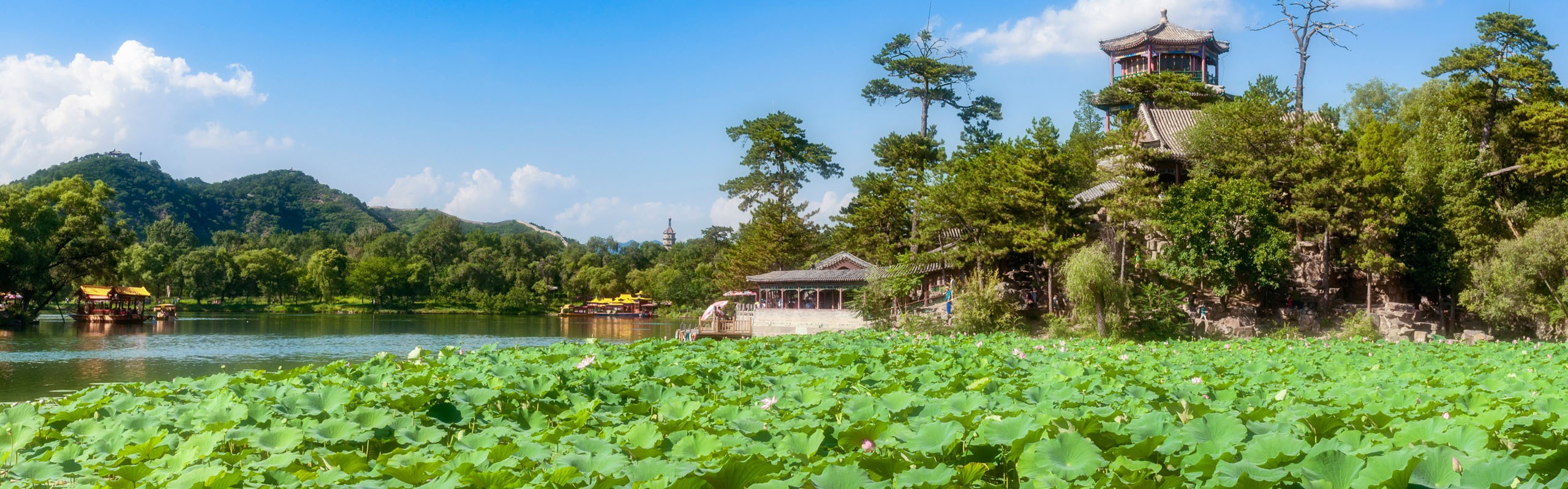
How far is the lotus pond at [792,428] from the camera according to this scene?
2359mm

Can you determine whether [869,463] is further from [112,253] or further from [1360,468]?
[112,253]

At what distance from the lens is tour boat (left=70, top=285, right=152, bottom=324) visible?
3462 cm

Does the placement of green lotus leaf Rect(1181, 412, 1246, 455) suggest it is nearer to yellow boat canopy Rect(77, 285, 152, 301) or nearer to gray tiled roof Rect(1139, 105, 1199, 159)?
gray tiled roof Rect(1139, 105, 1199, 159)

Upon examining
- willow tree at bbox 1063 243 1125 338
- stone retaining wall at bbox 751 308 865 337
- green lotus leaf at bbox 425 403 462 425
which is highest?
willow tree at bbox 1063 243 1125 338

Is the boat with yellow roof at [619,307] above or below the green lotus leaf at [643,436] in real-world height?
below

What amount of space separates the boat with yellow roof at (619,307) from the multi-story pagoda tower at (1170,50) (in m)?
26.3

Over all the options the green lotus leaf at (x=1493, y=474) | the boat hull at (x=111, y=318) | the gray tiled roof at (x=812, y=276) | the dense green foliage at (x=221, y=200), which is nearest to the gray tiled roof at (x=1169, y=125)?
the gray tiled roof at (x=812, y=276)

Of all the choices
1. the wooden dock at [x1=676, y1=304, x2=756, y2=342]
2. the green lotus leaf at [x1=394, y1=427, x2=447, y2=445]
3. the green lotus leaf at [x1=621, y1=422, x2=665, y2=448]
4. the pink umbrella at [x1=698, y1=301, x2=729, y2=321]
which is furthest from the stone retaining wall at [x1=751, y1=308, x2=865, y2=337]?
the green lotus leaf at [x1=621, y1=422, x2=665, y2=448]

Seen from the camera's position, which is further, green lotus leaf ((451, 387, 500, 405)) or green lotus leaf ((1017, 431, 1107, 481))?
green lotus leaf ((451, 387, 500, 405))

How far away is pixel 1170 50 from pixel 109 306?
40426mm

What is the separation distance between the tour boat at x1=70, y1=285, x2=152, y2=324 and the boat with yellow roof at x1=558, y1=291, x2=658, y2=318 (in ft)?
67.0

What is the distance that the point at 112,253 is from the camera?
104 ft

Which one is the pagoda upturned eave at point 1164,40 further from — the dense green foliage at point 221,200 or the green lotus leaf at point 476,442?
the dense green foliage at point 221,200

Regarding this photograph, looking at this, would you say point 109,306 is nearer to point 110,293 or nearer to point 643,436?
point 110,293
